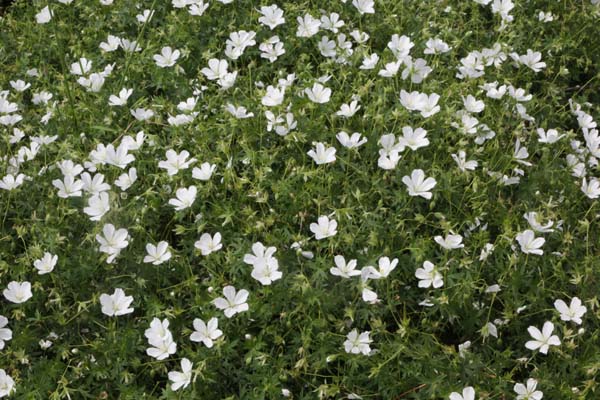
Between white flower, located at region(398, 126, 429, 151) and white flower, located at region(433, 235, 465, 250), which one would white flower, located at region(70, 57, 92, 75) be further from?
white flower, located at region(433, 235, 465, 250)

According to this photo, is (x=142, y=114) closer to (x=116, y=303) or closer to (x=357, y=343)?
(x=116, y=303)

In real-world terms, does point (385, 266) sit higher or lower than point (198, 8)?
lower

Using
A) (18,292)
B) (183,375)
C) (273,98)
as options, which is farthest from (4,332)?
(273,98)

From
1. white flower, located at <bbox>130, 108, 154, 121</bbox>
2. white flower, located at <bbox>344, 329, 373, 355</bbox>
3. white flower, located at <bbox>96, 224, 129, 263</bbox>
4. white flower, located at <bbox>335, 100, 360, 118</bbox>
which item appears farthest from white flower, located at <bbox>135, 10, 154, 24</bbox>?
white flower, located at <bbox>344, 329, 373, 355</bbox>

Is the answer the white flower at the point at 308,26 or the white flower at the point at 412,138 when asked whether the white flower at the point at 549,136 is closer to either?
the white flower at the point at 412,138

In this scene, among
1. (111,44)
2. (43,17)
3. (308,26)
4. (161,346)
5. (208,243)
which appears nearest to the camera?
(161,346)
